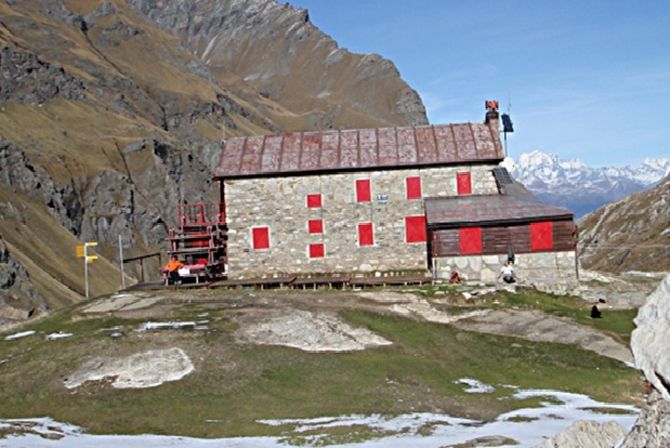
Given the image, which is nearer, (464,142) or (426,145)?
(464,142)

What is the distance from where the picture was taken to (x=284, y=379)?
26859mm

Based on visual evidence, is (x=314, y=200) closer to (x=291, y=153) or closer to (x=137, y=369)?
(x=291, y=153)

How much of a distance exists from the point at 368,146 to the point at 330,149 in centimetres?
254

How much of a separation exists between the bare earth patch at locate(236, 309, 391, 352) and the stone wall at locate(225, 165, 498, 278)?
48.6 feet

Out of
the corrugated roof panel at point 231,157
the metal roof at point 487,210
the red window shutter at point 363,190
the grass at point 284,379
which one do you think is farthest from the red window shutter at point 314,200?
the grass at point 284,379

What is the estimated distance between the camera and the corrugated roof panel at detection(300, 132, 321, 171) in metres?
50.8

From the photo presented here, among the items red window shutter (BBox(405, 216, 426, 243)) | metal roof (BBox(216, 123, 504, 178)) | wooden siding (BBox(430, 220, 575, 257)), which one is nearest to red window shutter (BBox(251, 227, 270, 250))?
metal roof (BBox(216, 123, 504, 178))

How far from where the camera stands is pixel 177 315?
120 feet

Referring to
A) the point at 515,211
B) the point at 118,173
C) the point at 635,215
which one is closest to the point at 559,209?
the point at 515,211

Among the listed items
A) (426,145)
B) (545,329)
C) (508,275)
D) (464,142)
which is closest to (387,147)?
(426,145)

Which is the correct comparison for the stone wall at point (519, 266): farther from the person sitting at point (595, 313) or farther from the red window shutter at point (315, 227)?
the red window shutter at point (315, 227)

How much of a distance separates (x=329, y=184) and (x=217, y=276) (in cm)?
941

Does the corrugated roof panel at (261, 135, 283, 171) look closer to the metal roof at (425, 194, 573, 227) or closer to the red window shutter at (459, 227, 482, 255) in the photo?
the metal roof at (425, 194, 573, 227)

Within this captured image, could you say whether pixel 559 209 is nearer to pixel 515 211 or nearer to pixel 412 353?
pixel 515 211
